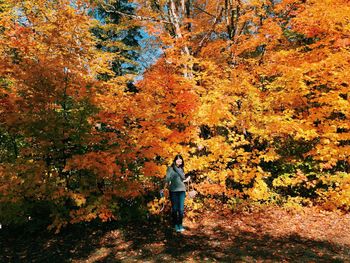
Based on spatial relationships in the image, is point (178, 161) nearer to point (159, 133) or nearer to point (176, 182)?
point (176, 182)

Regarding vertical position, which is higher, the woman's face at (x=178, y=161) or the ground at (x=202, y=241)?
the woman's face at (x=178, y=161)

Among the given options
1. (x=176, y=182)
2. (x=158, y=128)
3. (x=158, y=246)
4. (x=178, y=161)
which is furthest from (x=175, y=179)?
(x=158, y=128)

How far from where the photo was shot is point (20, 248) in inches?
304

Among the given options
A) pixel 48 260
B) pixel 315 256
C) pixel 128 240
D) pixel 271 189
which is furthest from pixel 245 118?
pixel 48 260

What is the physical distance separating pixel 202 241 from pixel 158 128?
3.28m

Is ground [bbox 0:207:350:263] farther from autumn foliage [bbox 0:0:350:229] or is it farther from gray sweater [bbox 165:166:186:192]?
gray sweater [bbox 165:166:186:192]

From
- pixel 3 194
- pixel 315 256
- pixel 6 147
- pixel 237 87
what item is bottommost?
pixel 315 256

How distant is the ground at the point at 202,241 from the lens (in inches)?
275

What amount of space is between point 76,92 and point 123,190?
2.79m

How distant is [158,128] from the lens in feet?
29.8

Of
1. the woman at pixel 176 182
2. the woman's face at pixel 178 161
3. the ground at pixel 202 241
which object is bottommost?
the ground at pixel 202 241

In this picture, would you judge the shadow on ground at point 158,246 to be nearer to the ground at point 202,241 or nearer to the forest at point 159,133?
the ground at point 202,241

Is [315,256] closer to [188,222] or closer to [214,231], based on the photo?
[214,231]

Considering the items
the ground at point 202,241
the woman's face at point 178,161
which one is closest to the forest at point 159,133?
the ground at point 202,241
